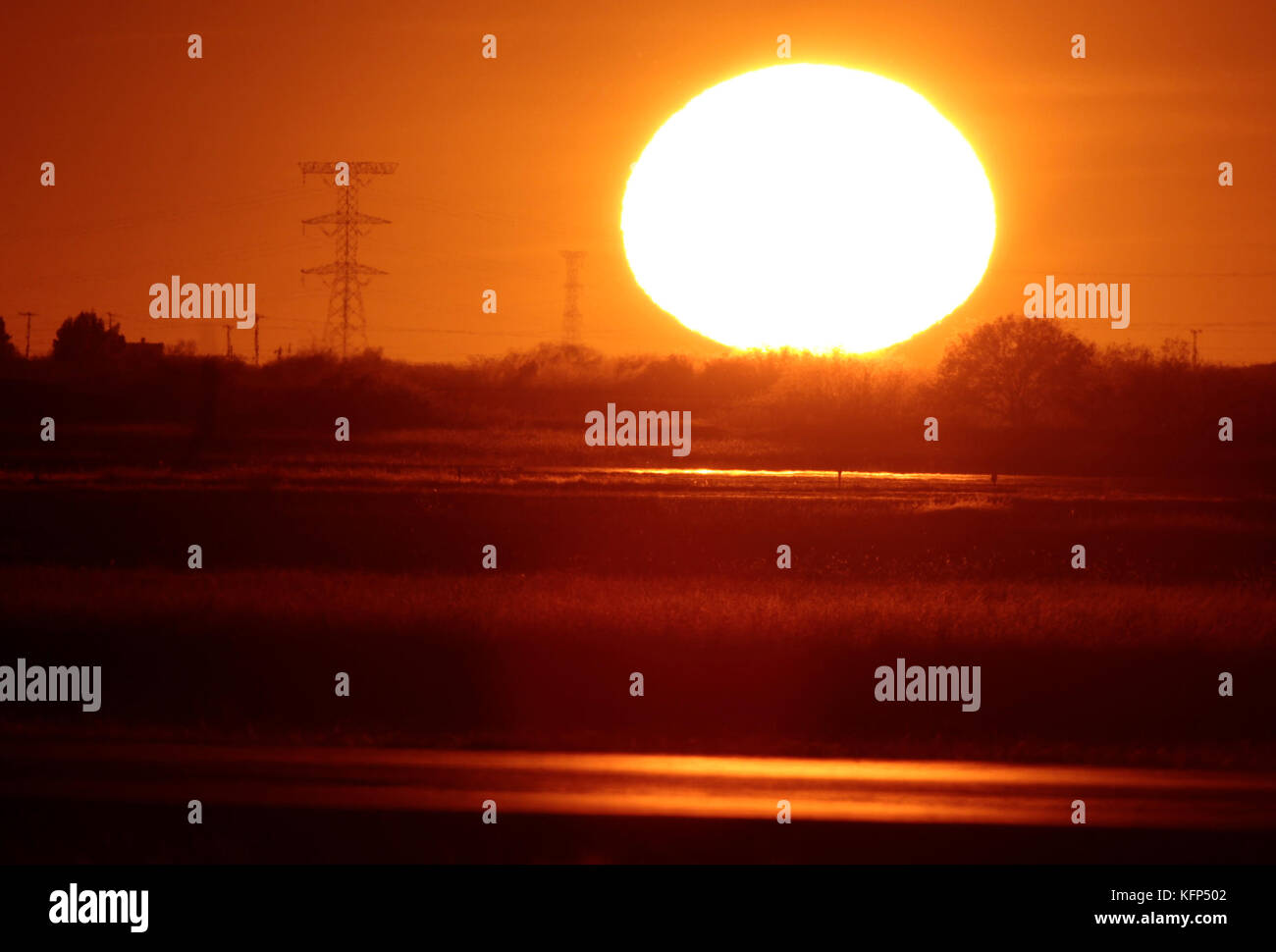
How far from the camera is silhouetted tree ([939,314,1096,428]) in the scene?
8100 cm

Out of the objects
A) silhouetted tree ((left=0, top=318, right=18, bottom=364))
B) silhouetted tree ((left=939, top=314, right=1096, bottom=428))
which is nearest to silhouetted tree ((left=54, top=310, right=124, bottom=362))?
silhouetted tree ((left=0, top=318, right=18, bottom=364))

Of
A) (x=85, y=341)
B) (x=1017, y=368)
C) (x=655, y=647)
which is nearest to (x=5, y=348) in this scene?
(x=85, y=341)

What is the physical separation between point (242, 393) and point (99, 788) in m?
61.8

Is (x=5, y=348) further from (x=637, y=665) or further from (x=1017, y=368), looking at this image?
(x=637, y=665)

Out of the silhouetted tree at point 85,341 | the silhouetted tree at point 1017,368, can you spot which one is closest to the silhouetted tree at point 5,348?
the silhouetted tree at point 85,341

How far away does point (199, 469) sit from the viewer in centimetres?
4819

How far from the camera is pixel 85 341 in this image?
8838 centimetres

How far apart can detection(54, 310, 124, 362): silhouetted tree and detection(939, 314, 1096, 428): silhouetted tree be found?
51.3 metres

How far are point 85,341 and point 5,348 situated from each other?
4.80m

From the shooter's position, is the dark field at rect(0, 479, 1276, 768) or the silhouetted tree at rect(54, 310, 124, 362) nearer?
the dark field at rect(0, 479, 1276, 768)

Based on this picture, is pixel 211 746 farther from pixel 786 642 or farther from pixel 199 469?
pixel 199 469

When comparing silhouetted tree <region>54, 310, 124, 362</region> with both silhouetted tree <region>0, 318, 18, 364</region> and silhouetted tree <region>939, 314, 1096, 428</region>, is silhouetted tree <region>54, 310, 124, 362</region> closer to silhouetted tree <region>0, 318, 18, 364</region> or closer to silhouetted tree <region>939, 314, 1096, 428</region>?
silhouetted tree <region>0, 318, 18, 364</region>

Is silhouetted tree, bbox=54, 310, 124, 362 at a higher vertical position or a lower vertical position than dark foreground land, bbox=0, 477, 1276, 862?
higher
